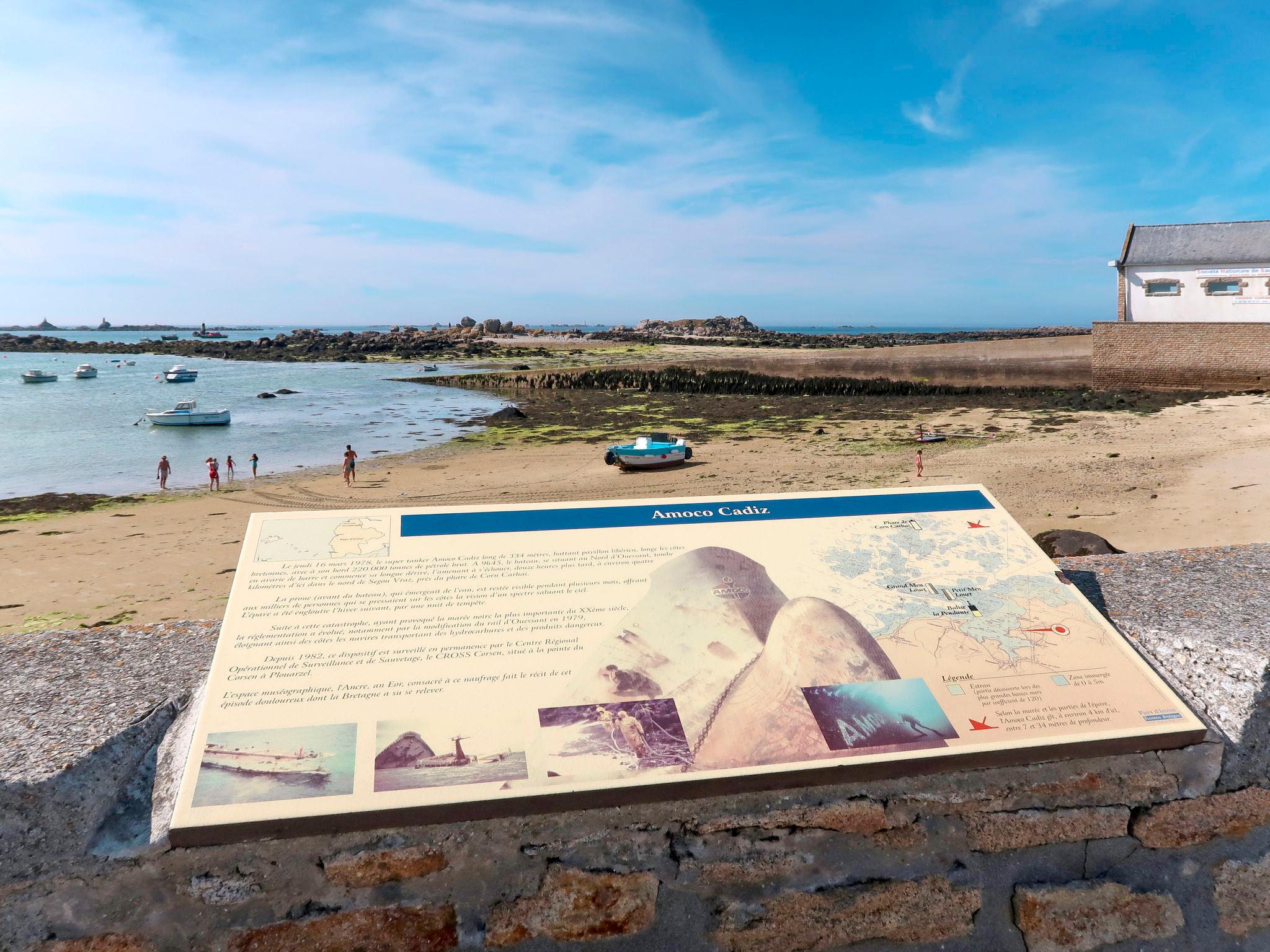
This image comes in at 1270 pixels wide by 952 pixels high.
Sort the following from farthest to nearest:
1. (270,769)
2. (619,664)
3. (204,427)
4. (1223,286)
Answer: (204,427) < (1223,286) < (619,664) < (270,769)

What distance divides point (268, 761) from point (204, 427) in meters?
32.6

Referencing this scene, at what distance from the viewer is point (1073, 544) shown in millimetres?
8281

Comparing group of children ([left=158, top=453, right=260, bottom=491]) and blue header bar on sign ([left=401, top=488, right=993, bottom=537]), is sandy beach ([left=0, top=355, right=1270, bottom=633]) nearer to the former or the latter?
group of children ([left=158, top=453, right=260, bottom=491])

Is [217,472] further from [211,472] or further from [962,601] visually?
[962,601]

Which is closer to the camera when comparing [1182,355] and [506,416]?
[1182,355]

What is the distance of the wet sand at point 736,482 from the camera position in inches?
434

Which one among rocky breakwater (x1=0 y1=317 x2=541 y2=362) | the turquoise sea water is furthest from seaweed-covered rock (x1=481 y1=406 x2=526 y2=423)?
rocky breakwater (x1=0 y1=317 x2=541 y2=362)

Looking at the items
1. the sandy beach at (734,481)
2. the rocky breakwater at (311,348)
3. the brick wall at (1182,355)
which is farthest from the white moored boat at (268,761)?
the rocky breakwater at (311,348)

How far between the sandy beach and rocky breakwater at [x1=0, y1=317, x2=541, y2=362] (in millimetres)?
53170

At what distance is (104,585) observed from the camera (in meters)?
11.2

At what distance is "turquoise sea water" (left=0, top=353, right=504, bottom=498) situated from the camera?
22.6 metres

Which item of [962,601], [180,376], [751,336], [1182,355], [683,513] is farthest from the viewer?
[751,336]

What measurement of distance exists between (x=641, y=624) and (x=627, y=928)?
90 cm

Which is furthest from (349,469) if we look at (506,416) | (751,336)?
(751,336)
